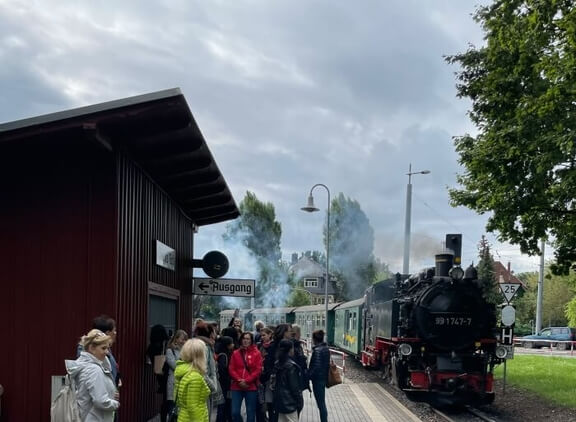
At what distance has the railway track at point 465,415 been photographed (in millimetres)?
12359

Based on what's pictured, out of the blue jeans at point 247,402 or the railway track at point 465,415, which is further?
the railway track at point 465,415

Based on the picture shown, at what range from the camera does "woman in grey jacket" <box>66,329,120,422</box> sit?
4965 mm

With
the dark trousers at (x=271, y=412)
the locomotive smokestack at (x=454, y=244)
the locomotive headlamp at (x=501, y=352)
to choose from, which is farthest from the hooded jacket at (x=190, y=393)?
the locomotive smokestack at (x=454, y=244)

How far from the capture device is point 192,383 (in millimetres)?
→ 5852

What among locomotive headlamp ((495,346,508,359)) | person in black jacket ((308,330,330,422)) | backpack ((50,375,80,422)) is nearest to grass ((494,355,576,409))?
locomotive headlamp ((495,346,508,359))

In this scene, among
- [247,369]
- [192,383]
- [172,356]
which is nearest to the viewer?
Result: [192,383]

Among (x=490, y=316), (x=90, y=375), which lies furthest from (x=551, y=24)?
(x=90, y=375)

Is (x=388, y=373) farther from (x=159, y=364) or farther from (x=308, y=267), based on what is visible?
(x=308, y=267)

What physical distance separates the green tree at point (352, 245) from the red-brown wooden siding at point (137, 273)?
49.6 metres

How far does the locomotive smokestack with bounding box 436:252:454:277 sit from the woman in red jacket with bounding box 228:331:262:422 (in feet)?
23.4

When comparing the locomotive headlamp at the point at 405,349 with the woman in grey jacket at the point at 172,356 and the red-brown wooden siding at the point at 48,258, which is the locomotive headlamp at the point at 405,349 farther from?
the red-brown wooden siding at the point at 48,258

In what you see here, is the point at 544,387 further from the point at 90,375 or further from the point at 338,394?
the point at 90,375

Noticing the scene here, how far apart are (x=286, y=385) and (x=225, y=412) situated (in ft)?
5.23

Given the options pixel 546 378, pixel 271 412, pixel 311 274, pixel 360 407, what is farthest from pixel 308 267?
pixel 271 412
